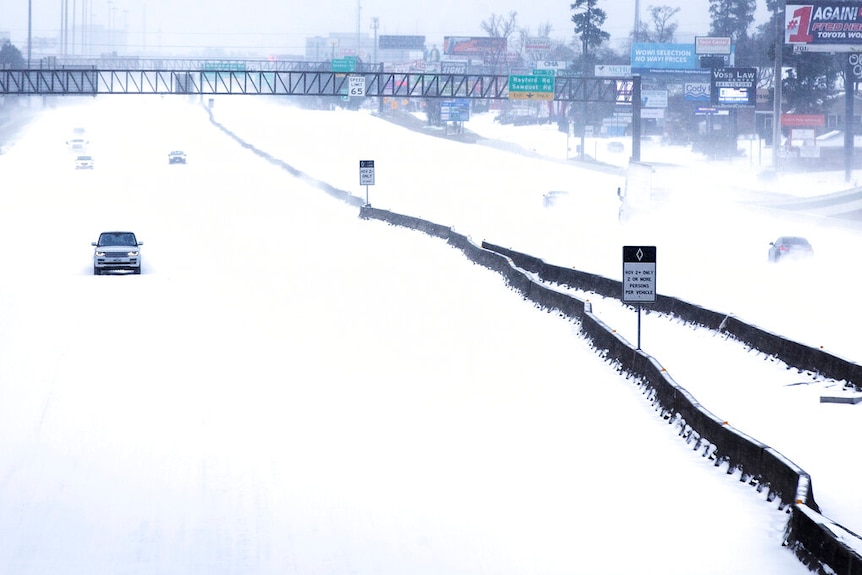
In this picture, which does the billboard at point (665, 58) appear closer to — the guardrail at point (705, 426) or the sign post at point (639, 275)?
the guardrail at point (705, 426)

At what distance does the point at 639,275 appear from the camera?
22688 millimetres

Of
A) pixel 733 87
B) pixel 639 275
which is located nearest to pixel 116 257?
pixel 639 275

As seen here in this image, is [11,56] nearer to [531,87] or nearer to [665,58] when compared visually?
[665,58]

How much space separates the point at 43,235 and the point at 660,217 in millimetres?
27850

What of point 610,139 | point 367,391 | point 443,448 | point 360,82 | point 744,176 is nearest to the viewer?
point 443,448

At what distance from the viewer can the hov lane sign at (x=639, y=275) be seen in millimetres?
22625

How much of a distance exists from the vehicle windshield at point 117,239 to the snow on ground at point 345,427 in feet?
4.12

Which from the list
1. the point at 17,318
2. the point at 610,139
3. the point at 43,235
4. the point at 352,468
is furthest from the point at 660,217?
the point at 610,139

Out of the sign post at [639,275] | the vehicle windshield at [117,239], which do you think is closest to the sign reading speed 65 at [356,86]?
the vehicle windshield at [117,239]

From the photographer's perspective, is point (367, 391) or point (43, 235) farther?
point (43, 235)

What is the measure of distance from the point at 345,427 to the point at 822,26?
7352cm

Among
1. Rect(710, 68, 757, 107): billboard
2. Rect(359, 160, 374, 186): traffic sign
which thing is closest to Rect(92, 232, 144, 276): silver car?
Rect(359, 160, 374, 186): traffic sign

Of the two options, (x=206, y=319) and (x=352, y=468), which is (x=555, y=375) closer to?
(x=352, y=468)

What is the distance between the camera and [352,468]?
54.7ft
